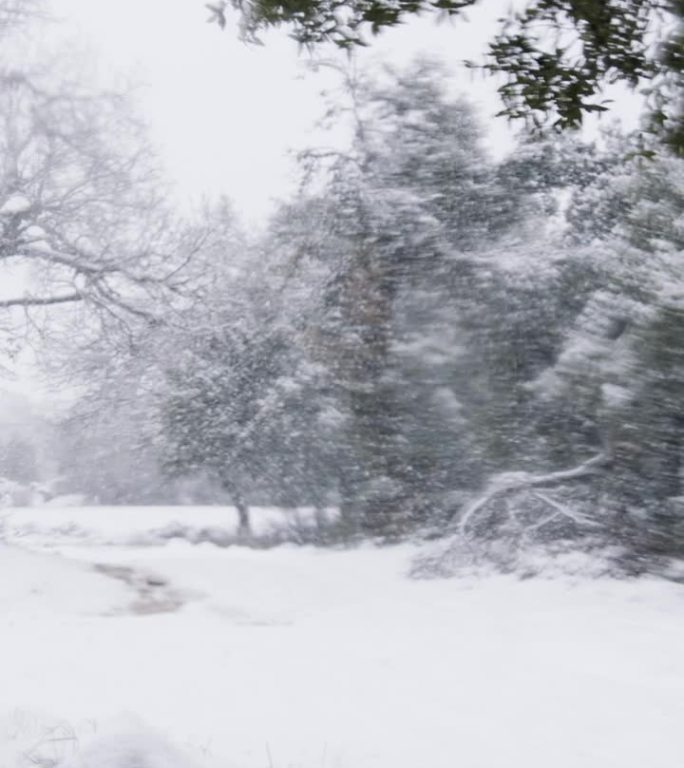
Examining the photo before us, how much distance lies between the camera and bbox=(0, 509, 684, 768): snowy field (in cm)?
591

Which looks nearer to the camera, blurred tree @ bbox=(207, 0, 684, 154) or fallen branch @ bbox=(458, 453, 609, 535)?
blurred tree @ bbox=(207, 0, 684, 154)

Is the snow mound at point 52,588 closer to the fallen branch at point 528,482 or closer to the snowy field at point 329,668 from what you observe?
the snowy field at point 329,668

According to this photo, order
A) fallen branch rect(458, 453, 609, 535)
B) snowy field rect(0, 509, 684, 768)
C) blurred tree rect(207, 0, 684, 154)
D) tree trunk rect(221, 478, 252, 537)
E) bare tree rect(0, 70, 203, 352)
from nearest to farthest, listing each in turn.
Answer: blurred tree rect(207, 0, 684, 154)
snowy field rect(0, 509, 684, 768)
fallen branch rect(458, 453, 609, 535)
bare tree rect(0, 70, 203, 352)
tree trunk rect(221, 478, 252, 537)

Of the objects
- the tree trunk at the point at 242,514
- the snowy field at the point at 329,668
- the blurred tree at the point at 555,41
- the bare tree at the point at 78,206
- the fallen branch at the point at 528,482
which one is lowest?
the snowy field at the point at 329,668

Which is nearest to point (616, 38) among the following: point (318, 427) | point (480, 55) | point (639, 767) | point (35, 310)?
point (480, 55)

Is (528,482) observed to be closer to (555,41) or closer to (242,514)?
(242,514)

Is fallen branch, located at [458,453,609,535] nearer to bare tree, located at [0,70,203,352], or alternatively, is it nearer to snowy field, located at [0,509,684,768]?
snowy field, located at [0,509,684,768]

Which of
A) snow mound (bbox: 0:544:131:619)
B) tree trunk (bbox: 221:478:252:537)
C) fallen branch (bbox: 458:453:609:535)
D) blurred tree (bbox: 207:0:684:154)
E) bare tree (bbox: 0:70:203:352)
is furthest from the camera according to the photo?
tree trunk (bbox: 221:478:252:537)

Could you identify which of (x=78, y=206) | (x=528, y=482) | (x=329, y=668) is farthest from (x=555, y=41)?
(x=78, y=206)

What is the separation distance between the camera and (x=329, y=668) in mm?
8766

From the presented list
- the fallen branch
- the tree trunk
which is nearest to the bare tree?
the fallen branch

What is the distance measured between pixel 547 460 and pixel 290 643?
652 centimetres

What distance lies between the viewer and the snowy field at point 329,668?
5.91 m

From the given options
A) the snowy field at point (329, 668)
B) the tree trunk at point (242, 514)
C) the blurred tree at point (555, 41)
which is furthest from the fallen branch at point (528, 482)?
the blurred tree at point (555, 41)
